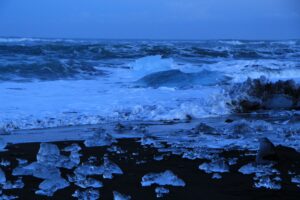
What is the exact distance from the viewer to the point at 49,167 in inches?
127

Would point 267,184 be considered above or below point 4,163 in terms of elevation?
above

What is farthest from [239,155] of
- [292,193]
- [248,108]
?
[248,108]

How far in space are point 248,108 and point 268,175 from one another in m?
4.02

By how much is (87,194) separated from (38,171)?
2.07 feet

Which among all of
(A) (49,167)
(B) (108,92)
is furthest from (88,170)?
(B) (108,92)

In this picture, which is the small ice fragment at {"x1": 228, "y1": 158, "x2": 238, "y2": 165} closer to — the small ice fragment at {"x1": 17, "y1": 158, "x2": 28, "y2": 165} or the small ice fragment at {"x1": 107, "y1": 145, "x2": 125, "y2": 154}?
the small ice fragment at {"x1": 107, "y1": 145, "x2": 125, "y2": 154}

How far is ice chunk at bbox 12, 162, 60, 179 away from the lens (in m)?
3.08

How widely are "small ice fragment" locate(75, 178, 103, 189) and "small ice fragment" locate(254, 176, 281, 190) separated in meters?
1.05

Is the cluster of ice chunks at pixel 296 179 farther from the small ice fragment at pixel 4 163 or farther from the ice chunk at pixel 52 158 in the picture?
the small ice fragment at pixel 4 163

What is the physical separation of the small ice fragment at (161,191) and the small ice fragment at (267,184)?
62cm

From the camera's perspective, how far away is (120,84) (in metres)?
10.4

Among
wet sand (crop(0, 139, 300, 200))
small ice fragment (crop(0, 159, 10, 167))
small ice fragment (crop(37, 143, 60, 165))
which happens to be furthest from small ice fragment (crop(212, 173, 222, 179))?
small ice fragment (crop(0, 159, 10, 167))

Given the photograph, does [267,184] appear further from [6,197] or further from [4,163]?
[4,163]

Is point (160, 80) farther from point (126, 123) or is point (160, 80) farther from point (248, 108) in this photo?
point (126, 123)
